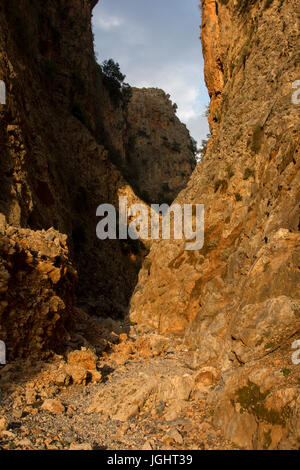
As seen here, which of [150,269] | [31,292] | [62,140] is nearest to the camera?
[31,292]

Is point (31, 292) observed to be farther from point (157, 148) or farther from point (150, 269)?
point (157, 148)

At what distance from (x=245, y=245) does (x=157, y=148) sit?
112 feet

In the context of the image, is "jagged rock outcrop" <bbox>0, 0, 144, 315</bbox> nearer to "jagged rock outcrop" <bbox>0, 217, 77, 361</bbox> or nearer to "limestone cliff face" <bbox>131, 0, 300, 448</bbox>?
"jagged rock outcrop" <bbox>0, 217, 77, 361</bbox>

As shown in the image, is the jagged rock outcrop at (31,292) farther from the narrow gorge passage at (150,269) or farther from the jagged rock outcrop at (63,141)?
the jagged rock outcrop at (63,141)

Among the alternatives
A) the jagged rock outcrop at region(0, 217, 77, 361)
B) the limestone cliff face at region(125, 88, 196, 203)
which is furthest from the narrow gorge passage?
the limestone cliff face at region(125, 88, 196, 203)

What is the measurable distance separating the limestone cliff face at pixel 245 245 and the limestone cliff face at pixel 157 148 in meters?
18.1

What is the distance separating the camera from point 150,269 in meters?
17.4

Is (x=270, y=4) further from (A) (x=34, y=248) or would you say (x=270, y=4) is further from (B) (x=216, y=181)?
(A) (x=34, y=248)

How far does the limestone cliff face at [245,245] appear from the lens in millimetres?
5551

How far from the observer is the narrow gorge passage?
582 cm

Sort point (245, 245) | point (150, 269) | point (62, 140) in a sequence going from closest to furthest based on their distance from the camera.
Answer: point (245, 245), point (150, 269), point (62, 140)

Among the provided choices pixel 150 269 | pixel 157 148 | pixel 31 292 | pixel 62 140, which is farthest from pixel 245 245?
pixel 157 148

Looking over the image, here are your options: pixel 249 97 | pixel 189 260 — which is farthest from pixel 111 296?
pixel 249 97

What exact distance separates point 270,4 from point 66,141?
46.5 ft
